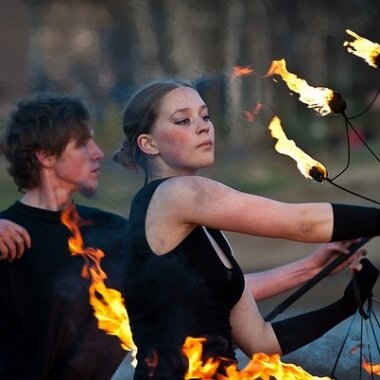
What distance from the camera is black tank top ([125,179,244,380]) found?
2.83 m

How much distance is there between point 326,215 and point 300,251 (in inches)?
275

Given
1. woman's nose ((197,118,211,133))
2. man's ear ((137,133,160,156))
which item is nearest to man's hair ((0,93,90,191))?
man's ear ((137,133,160,156))

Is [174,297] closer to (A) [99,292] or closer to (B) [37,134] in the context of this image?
(A) [99,292]

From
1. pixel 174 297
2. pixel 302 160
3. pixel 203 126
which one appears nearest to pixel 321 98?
pixel 302 160

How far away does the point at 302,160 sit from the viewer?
305cm

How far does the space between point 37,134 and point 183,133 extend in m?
1.02

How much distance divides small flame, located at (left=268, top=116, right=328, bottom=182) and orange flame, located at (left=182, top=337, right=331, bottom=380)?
53 cm

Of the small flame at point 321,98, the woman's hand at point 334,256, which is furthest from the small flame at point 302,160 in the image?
the woman's hand at point 334,256

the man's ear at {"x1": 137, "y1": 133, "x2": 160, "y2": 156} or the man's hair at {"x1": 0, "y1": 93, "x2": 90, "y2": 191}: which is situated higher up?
the man's ear at {"x1": 137, "y1": 133, "x2": 160, "y2": 156}

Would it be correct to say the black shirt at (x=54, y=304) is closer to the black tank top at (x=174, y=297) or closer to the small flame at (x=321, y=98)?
the black tank top at (x=174, y=297)

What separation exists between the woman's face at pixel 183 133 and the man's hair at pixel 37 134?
33.9 inches

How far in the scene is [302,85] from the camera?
3.11 metres

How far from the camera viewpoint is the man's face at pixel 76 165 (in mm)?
3867

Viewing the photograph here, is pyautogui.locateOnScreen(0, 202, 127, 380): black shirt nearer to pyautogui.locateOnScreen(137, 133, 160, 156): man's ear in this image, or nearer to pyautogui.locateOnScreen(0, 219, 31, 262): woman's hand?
pyautogui.locateOnScreen(0, 219, 31, 262): woman's hand
